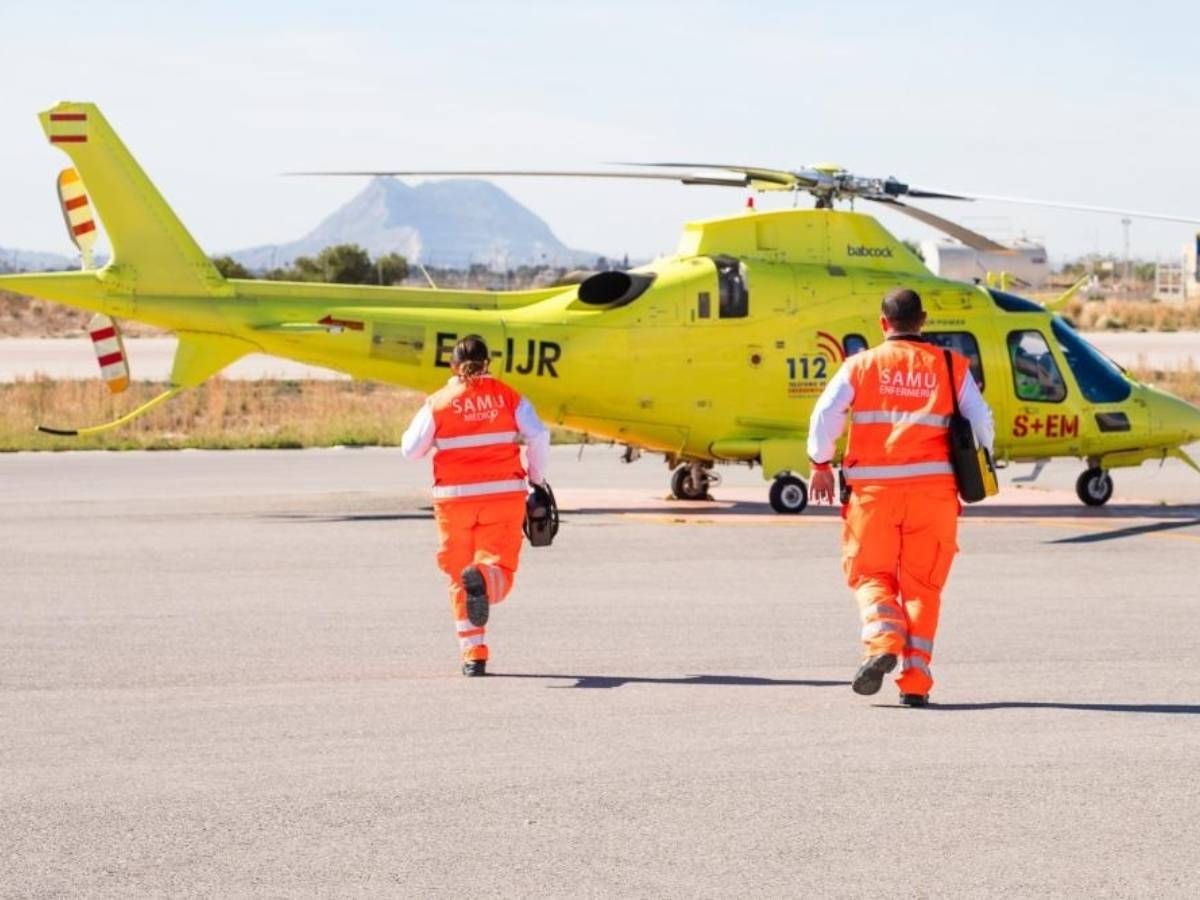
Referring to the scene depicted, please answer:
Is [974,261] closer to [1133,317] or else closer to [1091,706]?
[1133,317]

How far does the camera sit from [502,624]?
40.4 feet

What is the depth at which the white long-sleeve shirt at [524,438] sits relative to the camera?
35.7 feet

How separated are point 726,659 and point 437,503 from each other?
1.77 m

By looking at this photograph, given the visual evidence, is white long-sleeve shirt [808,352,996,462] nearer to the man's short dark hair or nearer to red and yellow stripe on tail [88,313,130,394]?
the man's short dark hair

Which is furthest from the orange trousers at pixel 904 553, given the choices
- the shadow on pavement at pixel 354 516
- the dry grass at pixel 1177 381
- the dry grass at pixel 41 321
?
the dry grass at pixel 41 321

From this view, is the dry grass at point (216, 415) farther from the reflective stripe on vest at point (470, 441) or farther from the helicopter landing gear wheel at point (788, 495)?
the reflective stripe on vest at point (470, 441)

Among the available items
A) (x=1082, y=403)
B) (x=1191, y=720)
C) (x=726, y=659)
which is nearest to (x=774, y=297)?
(x=1082, y=403)

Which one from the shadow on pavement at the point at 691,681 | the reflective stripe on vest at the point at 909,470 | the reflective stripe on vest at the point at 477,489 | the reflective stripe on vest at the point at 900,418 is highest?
the reflective stripe on vest at the point at 900,418

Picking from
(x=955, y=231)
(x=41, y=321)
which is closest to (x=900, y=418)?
(x=955, y=231)

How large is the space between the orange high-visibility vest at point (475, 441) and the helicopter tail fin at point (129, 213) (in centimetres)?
866

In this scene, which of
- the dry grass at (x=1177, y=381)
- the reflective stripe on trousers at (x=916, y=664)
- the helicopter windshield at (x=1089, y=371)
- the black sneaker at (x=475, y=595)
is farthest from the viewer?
the dry grass at (x=1177, y=381)

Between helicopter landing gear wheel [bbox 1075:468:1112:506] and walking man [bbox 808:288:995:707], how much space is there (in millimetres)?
10572

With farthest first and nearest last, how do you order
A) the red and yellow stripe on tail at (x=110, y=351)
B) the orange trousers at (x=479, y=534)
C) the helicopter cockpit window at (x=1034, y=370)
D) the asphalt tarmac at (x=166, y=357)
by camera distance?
1. the asphalt tarmac at (x=166, y=357)
2. the helicopter cockpit window at (x=1034, y=370)
3. the red and yellow stripe on tail at (x=110, y=351)
4. the orange trousers at (x=479, y=534)

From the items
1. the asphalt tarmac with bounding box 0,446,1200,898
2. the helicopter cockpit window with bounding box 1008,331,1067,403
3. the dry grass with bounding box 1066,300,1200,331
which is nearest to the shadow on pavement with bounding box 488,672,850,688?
the asphalt tarmac with bounding box 0,446,1200,898
